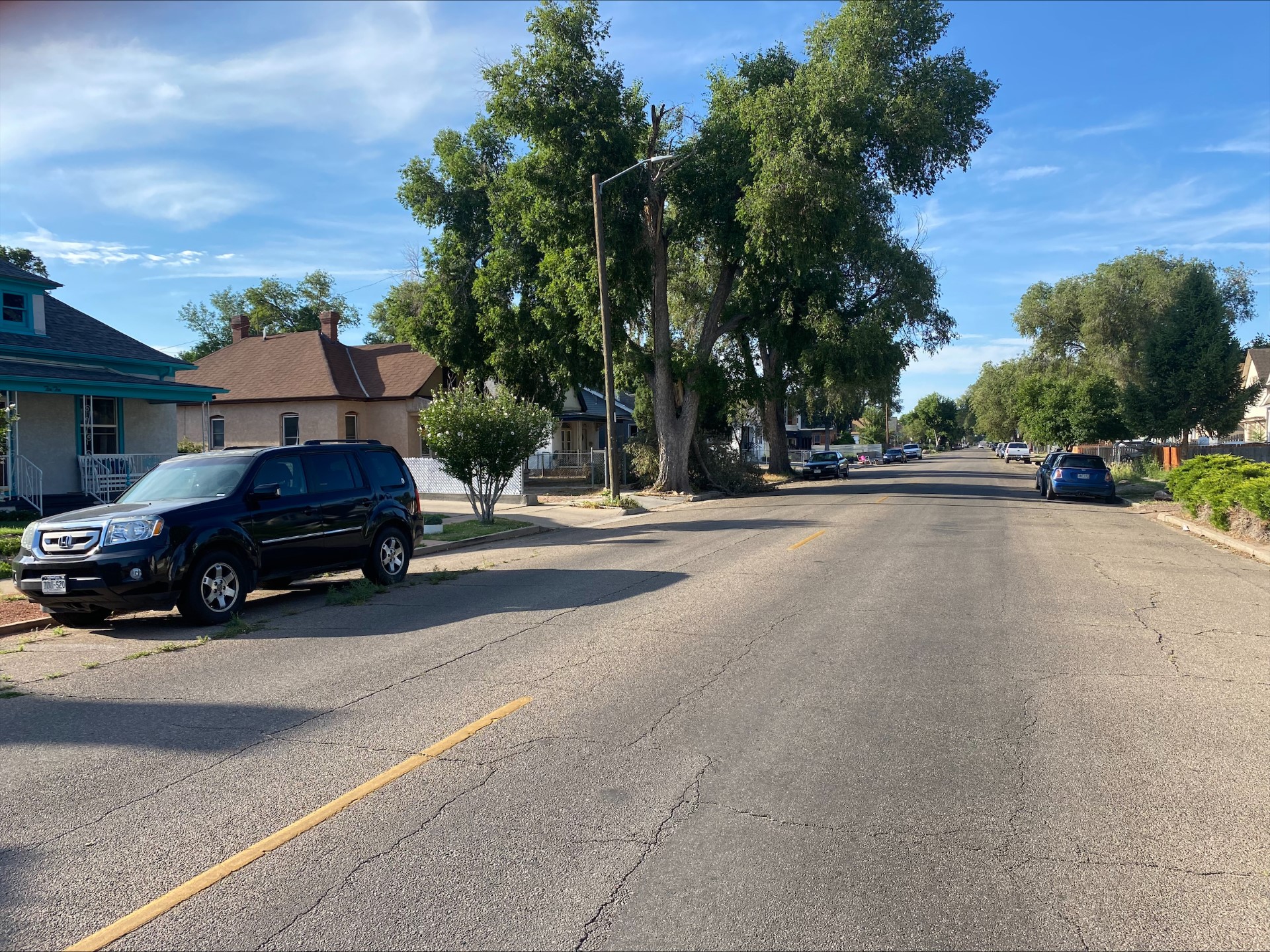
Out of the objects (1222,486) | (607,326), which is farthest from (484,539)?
(1222,486)

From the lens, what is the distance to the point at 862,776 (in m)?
5.10

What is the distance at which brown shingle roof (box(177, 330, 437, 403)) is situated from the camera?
3734 centimetres

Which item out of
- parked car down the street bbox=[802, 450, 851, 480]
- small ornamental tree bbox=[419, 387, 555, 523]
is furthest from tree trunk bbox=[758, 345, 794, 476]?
small ornamental tree bbox=[419, 387, 555, 523]

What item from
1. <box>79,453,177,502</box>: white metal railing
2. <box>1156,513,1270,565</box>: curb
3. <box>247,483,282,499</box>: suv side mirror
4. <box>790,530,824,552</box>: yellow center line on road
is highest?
<box>79,453,177,502</box>: white metal railing

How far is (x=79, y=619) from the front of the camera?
9922mm

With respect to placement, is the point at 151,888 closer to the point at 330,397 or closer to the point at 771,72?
the point at 771,72

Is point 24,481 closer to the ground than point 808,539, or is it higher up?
higher up

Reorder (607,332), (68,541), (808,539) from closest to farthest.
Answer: (68,541)
(808,539)
(607,332)

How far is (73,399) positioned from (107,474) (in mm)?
1964

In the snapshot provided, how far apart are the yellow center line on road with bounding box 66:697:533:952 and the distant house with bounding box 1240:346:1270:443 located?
202 ft

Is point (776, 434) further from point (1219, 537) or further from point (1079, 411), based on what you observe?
point (1219, 537)

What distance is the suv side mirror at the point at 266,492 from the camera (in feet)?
33.7

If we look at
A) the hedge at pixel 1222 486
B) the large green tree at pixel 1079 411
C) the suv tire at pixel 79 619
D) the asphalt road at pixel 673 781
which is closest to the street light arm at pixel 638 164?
the hedge at pixel 1222 486

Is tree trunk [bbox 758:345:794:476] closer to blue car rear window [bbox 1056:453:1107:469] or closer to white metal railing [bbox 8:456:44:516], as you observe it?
blue car rear window [bbox 1056:453:1107:469]
